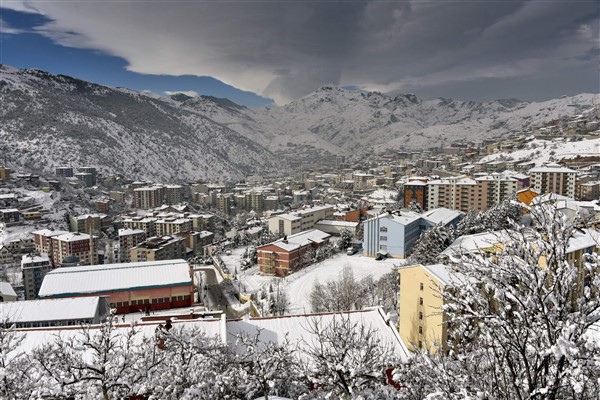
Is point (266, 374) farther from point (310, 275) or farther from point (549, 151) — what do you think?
point (549, 151)

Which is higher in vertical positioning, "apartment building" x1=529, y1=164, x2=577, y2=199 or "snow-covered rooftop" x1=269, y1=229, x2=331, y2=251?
"apartment building" x1=529, y1=164, x2=577, y2=199

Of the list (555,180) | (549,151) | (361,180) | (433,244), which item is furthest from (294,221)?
(549,151)

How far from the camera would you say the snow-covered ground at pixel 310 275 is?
16978mm

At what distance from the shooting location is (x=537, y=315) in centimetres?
211

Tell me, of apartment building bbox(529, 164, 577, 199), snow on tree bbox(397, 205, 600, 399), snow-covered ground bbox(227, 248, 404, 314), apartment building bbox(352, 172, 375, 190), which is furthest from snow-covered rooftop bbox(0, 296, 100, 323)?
apartment building bbox(352, 172, 375, 190)

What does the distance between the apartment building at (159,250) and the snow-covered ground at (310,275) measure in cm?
672

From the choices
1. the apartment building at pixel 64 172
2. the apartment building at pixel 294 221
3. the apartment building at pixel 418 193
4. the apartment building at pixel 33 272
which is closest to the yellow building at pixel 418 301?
the apartment building at pixel 294 221

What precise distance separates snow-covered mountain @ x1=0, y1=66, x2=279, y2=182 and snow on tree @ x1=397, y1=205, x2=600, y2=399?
65221 millimetres

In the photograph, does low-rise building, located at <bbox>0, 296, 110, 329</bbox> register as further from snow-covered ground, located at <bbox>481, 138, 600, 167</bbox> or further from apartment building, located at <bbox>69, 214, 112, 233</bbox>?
snow-covered ground, located at <bbox>481, 138, 600, 167</bbox>

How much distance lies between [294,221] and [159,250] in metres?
10.2

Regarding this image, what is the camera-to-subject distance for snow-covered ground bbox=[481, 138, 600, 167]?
1724 inches

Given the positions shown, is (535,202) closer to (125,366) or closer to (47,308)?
(125,366)

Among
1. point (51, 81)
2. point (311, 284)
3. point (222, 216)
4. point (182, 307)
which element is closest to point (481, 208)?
point (311, 284)

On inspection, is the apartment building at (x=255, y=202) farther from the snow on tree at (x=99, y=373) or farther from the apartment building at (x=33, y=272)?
the snow on tree at (x=99, y=373)
